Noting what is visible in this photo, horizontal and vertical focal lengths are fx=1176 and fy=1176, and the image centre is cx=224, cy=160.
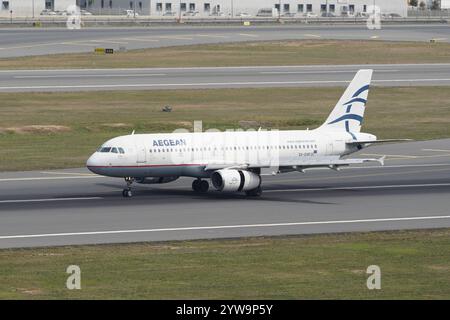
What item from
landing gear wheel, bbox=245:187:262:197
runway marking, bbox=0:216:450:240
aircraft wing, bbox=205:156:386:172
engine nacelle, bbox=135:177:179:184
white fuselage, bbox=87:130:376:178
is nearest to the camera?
runway marking, bbox=0:216:450:240

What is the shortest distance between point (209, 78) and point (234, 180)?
65857 mm

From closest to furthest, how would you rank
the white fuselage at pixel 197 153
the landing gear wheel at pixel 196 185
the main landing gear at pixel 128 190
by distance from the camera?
1. the white fuselage at pixel 197 153
2. the main landing gear at pixel 128 190
3. the landing gear wheel at pixel 196 185

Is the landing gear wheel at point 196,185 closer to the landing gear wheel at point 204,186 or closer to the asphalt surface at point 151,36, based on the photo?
the landing gear wheel at point 204,186

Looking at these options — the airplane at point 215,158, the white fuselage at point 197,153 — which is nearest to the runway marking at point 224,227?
the airplane at point 215,158

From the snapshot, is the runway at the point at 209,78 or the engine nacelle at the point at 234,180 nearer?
the engine nacelle at the point at 234,180

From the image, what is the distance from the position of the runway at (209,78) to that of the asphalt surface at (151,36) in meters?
21.5

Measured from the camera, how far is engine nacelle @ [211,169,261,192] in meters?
62.6

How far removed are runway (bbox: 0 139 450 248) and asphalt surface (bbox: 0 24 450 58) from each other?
266 ft

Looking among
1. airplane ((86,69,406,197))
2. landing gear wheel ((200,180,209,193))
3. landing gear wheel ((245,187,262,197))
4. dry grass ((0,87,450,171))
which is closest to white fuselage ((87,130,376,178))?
airplane ((86,69,406,197))

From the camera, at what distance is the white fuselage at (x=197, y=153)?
62859 mm

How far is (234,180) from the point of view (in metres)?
62.8

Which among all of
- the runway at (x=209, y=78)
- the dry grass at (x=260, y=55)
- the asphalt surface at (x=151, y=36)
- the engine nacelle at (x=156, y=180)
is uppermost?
the asphalt surface at (x=151, y=36)

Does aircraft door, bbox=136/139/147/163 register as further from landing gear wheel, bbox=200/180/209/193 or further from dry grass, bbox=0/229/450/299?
dry grass, bbox=0/229/450/299

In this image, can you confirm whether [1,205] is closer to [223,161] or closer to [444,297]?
[223,161]
